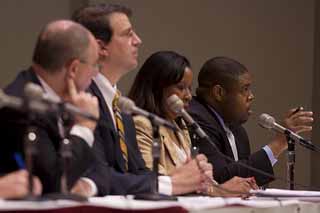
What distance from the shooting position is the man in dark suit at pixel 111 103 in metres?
3.53

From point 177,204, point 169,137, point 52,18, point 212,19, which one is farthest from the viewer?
point 212,19

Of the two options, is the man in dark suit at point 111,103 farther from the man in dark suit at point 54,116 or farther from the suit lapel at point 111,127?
the man in dark suit at point 54,116

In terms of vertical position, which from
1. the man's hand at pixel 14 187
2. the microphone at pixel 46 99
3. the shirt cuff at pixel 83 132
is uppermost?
the microphone at pixel 46 99

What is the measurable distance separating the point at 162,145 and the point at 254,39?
2.95m

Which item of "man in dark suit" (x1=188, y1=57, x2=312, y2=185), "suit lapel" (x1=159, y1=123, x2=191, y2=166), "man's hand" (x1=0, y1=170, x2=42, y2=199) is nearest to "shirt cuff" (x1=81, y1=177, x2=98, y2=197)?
"man's hand" (x1=0, y1=170, x2=42, y2=199)

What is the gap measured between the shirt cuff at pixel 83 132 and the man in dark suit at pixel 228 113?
196 cm

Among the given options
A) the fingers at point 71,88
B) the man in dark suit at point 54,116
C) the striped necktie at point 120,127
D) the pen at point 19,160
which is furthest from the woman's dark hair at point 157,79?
the pen at point 19,160

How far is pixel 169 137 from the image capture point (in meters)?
4.23

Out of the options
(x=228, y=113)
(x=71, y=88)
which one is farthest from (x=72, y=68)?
(x=228, y=113)

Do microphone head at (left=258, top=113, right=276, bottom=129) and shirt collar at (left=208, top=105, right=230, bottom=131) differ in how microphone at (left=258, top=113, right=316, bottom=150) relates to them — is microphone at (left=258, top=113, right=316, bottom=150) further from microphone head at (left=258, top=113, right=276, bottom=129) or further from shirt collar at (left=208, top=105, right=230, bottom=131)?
shirt collar at (left=208, top=105, right=230, bottom=131)

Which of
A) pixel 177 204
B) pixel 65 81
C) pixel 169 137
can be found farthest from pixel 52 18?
pixel 177 204

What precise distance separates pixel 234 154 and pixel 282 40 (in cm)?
232

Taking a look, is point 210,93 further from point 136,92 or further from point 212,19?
point 212,19

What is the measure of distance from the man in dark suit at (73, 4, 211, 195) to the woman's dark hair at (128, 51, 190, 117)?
454mm
